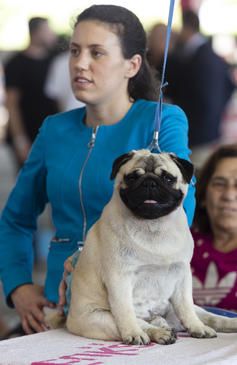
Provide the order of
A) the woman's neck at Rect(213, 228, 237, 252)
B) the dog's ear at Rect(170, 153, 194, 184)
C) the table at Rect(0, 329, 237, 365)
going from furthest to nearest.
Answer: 1. the woman's neck at Rect(213, 228, 237, 252)
2. the dog's ear at Rect(170, 153, 194, 184)
3. the table at Rect(0, 329, 237, 365)

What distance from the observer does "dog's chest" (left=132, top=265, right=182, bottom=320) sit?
2.08 meters

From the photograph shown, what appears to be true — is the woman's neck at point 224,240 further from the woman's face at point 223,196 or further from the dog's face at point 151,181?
the dog's face at point 151,181

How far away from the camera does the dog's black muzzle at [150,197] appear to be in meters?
2.00

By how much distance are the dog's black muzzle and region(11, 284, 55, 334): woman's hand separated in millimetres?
696

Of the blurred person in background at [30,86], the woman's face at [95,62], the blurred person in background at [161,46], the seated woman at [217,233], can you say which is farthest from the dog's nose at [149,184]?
the blurred person in background at [30,86]

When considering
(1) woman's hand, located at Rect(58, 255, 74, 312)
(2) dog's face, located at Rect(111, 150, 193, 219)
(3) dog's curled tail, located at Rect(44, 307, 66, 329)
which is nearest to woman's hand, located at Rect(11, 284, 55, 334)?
(3) dog's curled tail, located at Rect(44, 307, 66, 329)

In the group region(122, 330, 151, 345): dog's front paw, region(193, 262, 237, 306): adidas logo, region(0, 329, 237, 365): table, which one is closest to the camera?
region(0, 329, 237, 365): table

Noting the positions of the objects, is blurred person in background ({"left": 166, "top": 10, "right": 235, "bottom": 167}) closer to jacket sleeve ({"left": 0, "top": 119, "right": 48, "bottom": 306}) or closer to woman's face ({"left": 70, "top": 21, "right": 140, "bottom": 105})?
jacket sleeve ({"left": 0, "top": 119, "right": 48, "bottom": 306})

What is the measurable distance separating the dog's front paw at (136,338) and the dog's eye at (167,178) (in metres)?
0.35

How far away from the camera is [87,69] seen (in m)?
2.45

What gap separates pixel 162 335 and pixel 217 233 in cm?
109

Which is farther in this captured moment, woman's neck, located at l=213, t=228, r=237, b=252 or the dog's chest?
woman's neck, located at l=213, t=228, r=237, b=252

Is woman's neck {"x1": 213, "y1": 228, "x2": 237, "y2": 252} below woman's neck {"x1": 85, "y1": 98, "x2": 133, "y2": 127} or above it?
below

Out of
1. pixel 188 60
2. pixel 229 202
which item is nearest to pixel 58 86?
pixel 188 60
